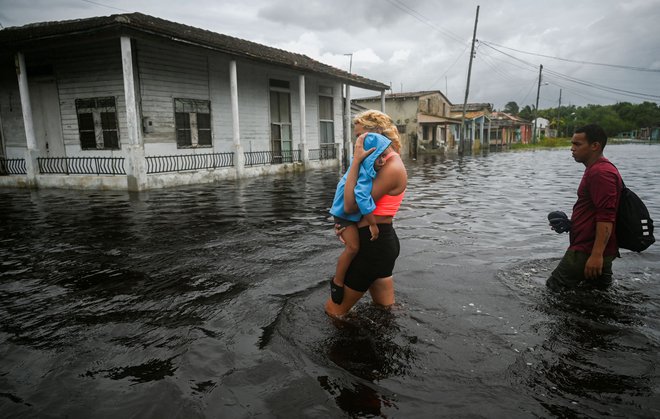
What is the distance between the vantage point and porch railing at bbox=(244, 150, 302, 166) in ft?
57.2

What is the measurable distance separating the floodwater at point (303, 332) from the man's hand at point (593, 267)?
309 mm

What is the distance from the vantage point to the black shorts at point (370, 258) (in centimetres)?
290

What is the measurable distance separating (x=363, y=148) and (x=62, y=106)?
15.0 meters

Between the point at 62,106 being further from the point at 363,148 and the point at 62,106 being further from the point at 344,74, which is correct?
the point at 363,148

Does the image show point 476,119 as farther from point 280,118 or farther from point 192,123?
point 192,123

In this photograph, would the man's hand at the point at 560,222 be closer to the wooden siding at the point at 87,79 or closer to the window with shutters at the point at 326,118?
the wooden siding at the point at 87,79

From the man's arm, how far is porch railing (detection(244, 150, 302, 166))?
14.7 m

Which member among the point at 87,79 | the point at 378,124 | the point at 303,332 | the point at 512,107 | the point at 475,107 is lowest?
the point at 303,332

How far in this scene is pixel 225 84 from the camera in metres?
16.3

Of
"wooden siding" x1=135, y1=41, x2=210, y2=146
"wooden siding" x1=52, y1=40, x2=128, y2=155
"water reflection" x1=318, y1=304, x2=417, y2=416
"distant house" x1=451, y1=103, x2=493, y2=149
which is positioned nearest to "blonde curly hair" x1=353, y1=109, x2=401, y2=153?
"water reflection" x1=318, y1=304, x2=417, y2=416

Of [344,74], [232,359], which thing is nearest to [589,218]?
[232,359]

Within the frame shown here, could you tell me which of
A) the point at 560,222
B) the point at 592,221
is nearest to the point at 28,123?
the point at 560,222

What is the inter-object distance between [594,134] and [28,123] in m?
15.1

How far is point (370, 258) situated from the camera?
9.57 ft
